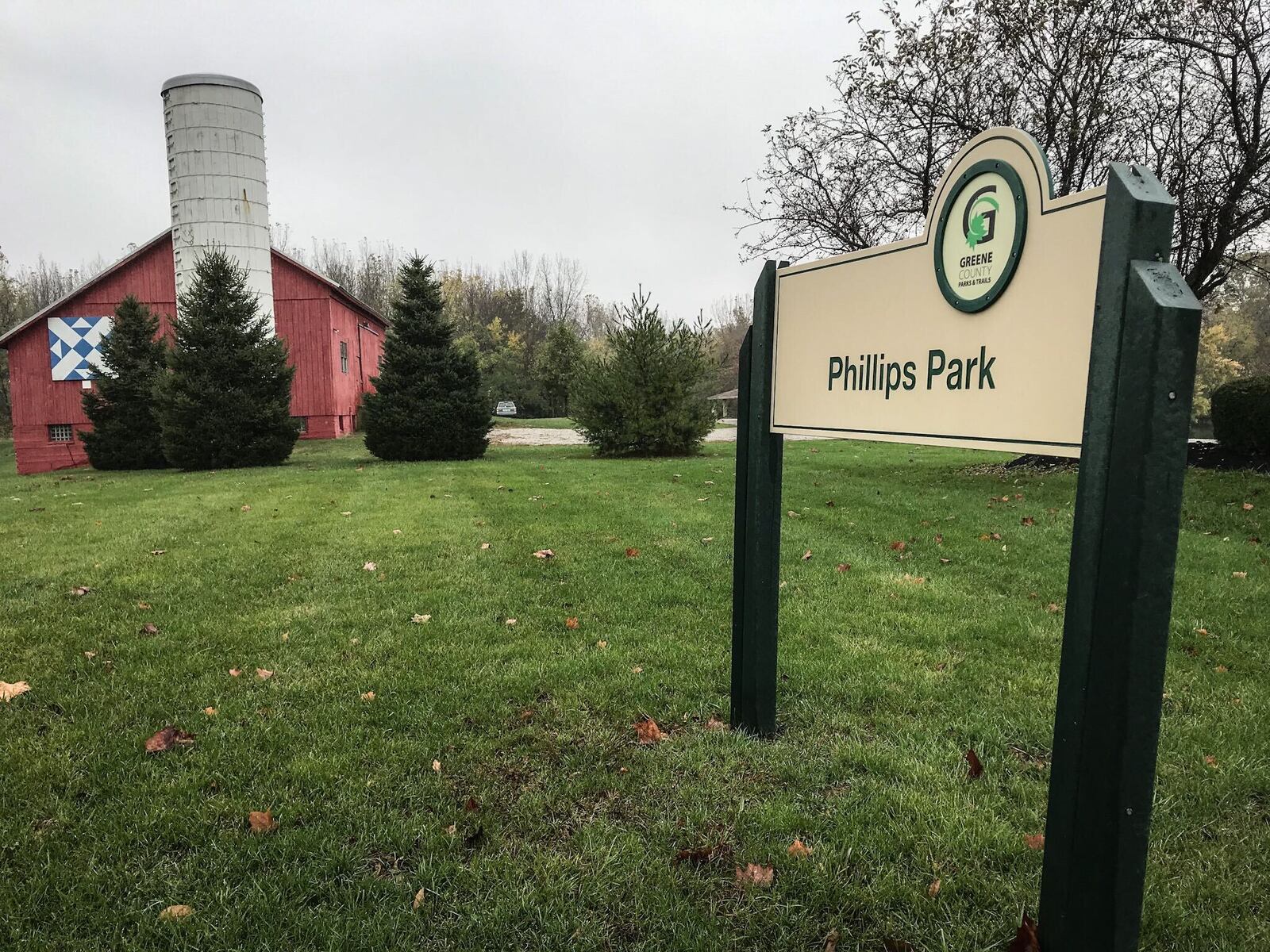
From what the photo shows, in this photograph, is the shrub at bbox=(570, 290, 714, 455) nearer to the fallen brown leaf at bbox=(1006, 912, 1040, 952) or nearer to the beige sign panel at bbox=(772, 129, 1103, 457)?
the beige sign panel at bbox=(772, 129, 1103, 457)

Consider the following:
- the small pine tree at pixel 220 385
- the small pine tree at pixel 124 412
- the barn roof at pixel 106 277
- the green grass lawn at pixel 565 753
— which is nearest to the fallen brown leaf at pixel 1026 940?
the green grass lawn at pixel 565 753

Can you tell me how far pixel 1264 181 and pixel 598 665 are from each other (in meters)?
13.7

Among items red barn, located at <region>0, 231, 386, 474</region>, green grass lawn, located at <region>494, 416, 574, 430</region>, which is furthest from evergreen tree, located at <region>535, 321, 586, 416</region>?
red barn, located at <region>0, 231, 386, 474</region>

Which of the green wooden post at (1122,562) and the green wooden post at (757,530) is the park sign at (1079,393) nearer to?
the green wooden post at (1122,562)

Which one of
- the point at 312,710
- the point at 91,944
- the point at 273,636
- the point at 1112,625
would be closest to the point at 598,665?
the point at 312,710

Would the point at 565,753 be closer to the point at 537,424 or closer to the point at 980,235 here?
the point at 980,235

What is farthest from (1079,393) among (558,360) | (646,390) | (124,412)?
(558,360)

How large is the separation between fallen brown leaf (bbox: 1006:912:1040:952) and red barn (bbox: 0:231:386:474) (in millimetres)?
26201

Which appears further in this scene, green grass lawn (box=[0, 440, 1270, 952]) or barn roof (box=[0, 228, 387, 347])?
barn roof (box=[0, 228, 387, 347])

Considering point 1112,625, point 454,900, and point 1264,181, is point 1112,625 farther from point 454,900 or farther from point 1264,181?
point 1264,181

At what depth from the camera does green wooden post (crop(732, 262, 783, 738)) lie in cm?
295

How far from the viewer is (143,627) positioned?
14.4 ft

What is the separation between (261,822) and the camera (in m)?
2.48

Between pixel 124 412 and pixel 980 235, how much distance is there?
20.9m
